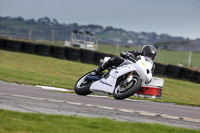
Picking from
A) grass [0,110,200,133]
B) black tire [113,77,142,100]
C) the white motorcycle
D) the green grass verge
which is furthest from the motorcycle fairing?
the green grass verge

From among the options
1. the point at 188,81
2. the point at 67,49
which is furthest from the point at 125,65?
the point at 67,49

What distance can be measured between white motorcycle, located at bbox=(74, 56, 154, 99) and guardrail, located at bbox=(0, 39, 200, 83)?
526 inches

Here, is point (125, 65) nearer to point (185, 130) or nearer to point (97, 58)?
point (185, 130)

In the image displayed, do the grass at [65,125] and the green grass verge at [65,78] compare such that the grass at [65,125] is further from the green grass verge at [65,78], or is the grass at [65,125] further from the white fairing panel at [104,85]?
the green grass verge at [65,78]

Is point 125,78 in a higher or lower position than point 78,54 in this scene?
higher

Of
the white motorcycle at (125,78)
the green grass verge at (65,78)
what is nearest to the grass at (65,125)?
the white motorcycle at (125,78)

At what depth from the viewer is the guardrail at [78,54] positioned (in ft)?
74.1

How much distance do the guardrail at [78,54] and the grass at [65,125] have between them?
1667 centimetres

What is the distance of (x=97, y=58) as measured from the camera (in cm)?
2616

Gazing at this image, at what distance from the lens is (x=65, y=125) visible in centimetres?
552

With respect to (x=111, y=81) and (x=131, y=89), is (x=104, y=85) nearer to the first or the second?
(x=111, y=81)

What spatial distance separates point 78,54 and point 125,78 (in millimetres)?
18012

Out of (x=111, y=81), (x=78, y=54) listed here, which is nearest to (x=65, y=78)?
(x=111, y=81)

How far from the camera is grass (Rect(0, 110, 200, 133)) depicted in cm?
515
